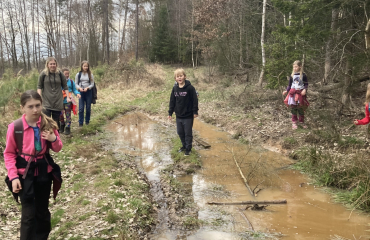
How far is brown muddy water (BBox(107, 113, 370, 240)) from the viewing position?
3.98 metres

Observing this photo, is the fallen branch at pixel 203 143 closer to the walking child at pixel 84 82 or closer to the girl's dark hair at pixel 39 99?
the walking child at pixel 84 82

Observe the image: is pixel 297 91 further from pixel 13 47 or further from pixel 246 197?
pixel 13 47

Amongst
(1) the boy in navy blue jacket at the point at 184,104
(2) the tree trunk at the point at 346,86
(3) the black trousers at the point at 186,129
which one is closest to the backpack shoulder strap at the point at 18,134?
(1) the boy in navy blue jacket at the point at 184,104

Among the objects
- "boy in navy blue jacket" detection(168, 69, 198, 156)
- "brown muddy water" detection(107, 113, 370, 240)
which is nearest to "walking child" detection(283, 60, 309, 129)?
"brown muddy water" detection(107, 113, 370, 240)

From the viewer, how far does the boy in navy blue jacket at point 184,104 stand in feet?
22.1

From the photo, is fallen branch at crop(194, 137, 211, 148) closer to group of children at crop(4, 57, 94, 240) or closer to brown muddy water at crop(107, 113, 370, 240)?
brown muddy water at crop(107, 113, 370, 240)

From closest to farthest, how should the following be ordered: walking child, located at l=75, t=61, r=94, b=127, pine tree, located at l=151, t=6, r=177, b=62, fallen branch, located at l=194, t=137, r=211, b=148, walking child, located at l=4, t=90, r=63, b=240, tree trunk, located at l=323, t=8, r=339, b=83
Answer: walking child, located at l=4, t=90, r=63, b=240, fallen branch, located at l=194, t=137, r=211, b=148, tree trunk, located at l=323, t=8, r=339, b=83, walking child, located at l=75, t=61, r=94, b=127, pine tree, located at l=151, t=6, r=177, b=62

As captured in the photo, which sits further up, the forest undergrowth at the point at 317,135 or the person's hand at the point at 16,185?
the person's hand at the point at 16,185

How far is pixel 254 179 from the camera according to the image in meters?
5.84

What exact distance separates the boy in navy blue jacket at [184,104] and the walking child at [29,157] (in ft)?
12.9

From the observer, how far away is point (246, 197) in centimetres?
508

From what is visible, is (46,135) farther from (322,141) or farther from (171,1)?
(171,1)

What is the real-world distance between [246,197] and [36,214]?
11.0 feet

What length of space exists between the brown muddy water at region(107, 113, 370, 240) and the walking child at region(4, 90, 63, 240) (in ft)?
5.41
